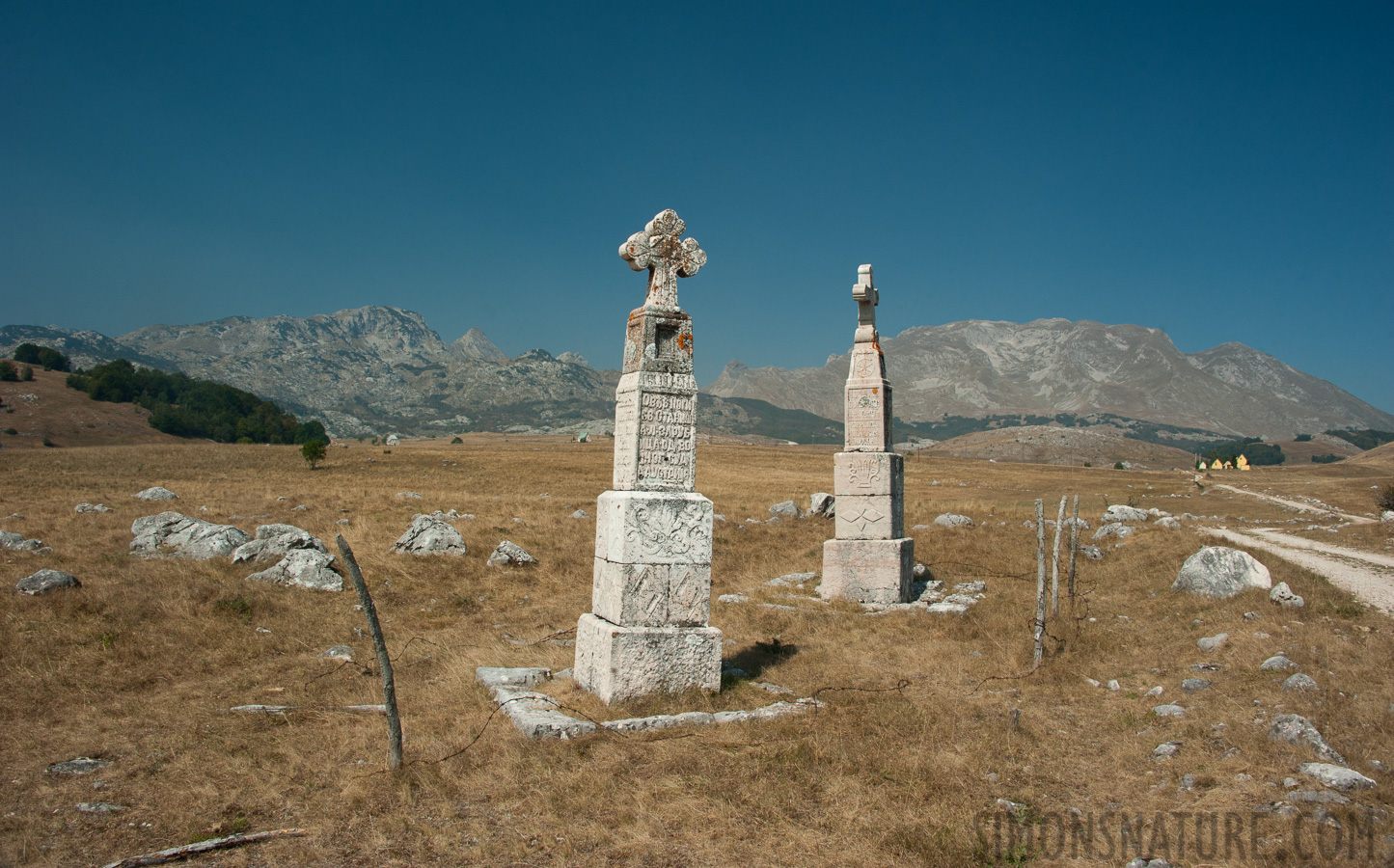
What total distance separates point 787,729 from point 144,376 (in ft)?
406

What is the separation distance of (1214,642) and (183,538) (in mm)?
16998

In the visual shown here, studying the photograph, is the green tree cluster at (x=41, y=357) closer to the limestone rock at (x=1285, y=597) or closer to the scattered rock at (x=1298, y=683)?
the limestone rock at (x=1285, y=597)

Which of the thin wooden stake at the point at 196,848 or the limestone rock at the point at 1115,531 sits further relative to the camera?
the limestone rock at the point at 1115,531

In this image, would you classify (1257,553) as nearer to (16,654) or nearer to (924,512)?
(924,512)

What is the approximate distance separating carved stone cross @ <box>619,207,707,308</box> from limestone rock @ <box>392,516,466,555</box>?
9.41 metres

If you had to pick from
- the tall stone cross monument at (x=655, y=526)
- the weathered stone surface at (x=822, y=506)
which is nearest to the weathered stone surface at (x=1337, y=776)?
the tall stone cross monument at (x=655, y=526)

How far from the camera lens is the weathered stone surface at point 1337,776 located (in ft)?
17.2

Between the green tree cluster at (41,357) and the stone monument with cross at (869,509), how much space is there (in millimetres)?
140699

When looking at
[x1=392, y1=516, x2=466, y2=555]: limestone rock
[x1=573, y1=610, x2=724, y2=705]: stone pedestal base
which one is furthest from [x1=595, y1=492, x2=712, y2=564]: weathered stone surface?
[x1=392, y1=516, x2=466, y2=555]: limestone rock

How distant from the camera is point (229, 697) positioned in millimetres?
8094

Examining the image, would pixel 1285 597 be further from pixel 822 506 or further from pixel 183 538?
pixel 183 538

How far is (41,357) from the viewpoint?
378ft

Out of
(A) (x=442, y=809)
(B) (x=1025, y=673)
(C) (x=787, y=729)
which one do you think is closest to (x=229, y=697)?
(A) (x=442, y=809)

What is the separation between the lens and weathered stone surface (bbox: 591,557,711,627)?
805cm
